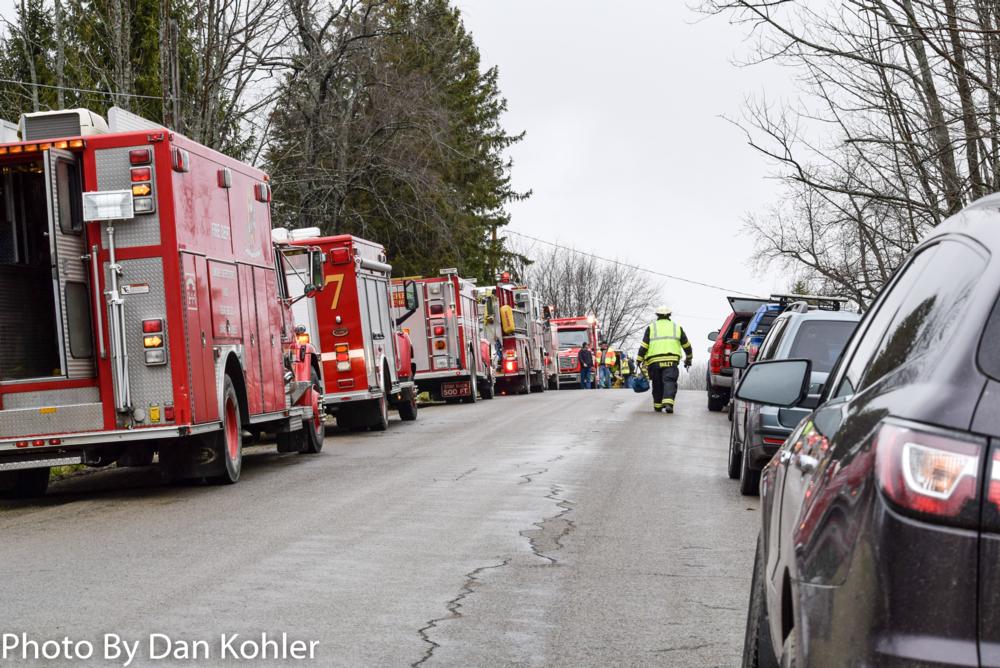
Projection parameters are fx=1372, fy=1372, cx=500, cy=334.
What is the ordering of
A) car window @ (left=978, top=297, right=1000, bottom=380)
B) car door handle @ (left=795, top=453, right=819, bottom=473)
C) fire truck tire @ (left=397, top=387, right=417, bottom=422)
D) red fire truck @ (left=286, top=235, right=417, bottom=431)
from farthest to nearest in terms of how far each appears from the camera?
fire truck tire @ (left=397, top=387, right=417, bottom=422) → red fire truck @ (left=286, top=235, right=417, bottom=431) → car door handle @ (left=795, top=453, right=819, bottom=473) → car window @ (left=978, top=297, right=1000, bottom=380)

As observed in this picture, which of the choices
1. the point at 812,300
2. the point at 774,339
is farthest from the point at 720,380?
the point at 774,339

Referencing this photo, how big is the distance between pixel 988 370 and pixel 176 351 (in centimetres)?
1047

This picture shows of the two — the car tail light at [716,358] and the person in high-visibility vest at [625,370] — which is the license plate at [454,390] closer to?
the car tail light at [716,358]

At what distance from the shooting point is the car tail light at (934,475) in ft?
7.80

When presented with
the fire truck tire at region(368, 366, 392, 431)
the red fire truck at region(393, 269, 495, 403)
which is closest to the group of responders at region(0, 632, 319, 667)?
the fire truck tire at region(368, 366, 392, 431)

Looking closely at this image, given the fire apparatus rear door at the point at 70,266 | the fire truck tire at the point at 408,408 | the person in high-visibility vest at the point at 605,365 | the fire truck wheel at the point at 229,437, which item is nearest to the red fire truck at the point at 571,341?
the person in high-visibility vest at the point at 605,365

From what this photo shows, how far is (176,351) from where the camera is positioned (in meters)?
12.3

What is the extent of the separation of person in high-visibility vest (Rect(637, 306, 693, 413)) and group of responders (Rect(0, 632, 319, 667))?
60.0 feet

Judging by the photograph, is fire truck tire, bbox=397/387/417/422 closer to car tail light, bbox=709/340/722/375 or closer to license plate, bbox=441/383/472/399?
car tail light, bbox=709/340/722/375

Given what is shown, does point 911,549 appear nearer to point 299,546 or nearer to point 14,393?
point 299,546

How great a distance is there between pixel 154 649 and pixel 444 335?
25702mm

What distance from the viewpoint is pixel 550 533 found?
9.43 m

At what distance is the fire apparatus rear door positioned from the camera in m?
12.0

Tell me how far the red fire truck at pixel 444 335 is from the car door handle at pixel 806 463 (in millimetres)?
25979
